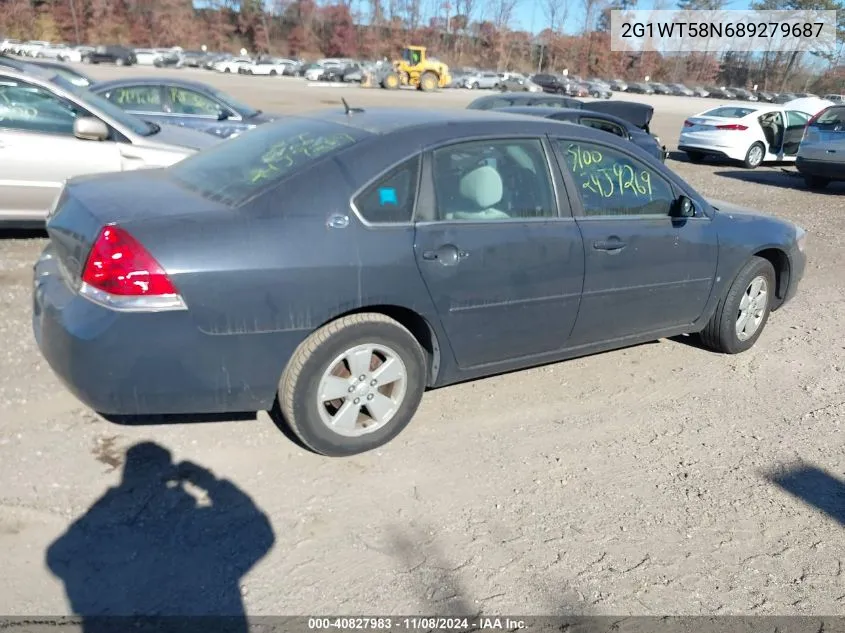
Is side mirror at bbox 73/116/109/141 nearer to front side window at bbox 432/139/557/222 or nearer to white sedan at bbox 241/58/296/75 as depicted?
front side window at bbox 432/139/557/222

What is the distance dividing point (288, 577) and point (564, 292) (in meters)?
2.14

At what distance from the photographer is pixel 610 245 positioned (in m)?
4.24

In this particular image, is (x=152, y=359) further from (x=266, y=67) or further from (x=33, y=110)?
(x=266, y=67)

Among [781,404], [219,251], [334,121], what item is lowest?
[781,404]

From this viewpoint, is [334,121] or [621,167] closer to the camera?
[334,121]

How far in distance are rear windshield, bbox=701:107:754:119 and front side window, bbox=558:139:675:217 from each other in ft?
45.5

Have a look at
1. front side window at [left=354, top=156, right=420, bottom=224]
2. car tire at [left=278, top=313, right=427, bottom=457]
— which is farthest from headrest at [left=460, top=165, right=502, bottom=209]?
car tire at [left=278, top=313, right=427, bottom=457]

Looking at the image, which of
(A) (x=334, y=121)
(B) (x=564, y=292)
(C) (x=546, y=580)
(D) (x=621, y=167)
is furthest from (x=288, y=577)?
(D) (x=621, y=167)

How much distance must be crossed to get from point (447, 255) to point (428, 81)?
154 ft

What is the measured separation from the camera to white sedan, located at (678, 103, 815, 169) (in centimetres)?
1628

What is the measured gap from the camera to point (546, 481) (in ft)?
11.8

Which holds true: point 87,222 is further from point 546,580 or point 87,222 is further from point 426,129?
point 546,580

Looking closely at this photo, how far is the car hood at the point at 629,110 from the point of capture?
15219 mm

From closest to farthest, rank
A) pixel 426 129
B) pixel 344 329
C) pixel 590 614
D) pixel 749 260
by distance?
pixel 590 614 < pixel 344 329 < pixel 426 129 < pixel 749 260
